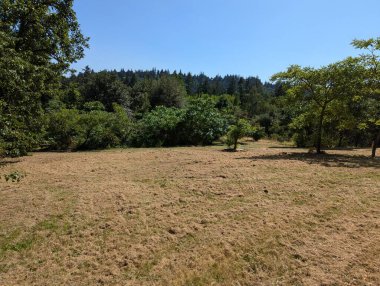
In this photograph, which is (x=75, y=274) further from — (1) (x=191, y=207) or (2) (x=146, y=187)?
(2) (x=146, y=187)

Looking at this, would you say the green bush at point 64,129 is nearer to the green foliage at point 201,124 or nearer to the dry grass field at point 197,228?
the green foliage at point 201,124

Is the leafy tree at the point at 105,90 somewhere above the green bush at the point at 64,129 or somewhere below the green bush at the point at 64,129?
above

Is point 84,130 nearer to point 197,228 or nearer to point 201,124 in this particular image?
point 201,124

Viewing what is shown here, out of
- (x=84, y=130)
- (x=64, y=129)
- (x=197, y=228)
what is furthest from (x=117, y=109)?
(x=197, y=228)

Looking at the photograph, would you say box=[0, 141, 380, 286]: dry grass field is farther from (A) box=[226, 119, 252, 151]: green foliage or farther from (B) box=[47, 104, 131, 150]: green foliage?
(B) box=[47, 104, 131, 150]: green foliage

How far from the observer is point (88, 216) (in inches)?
260

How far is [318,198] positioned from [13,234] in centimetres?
703

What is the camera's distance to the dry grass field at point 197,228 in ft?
15.2

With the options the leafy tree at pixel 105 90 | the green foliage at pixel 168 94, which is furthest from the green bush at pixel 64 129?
the green foliage at pixel 168 94

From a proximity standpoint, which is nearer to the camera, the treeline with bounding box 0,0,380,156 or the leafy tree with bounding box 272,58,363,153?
the treeline with bounding box 0,0,380,156

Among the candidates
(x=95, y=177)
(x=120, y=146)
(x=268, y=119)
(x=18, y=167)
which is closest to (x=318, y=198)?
(x=95, y=177)

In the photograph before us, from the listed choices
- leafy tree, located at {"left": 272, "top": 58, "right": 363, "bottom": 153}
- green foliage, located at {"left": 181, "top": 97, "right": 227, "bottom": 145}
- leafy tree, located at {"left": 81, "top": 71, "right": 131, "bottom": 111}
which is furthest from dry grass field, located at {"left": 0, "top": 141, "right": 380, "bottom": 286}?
leafy tree, located at {"left": 81, "top": 71, "right": 131, "bottom": 111}

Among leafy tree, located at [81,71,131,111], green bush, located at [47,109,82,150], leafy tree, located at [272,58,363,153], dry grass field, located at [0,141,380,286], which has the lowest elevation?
dry grass field, located at [0,141,380,286]

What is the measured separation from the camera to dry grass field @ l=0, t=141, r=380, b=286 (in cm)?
463
